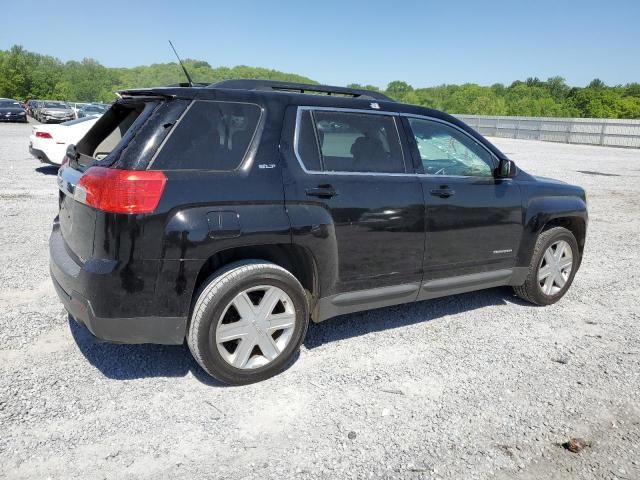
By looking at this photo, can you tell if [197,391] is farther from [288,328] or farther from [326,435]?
[326,435]

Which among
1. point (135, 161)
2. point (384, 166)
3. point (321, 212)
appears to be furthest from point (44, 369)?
point (384, 166)

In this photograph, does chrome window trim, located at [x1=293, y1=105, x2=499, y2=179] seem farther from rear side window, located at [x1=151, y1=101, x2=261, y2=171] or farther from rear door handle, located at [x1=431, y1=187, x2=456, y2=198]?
rear side window, located at [x1=151, y1=101, x2=261, y2=171]

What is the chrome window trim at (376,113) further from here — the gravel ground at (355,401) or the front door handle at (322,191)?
the gravel ground at (355,401)

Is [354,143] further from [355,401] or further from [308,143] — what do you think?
[355,401]

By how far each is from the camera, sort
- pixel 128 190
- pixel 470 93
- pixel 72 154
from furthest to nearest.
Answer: pixel 470 93 → pixel 72 154 → pixel 128 190

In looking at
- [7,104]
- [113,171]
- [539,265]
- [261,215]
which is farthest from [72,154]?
[7,104]

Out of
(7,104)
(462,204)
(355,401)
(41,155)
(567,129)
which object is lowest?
(355,401)

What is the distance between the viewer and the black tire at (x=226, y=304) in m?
2.96

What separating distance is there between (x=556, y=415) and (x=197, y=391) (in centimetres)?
218

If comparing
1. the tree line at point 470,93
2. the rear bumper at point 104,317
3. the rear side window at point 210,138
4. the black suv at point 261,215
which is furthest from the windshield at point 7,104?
the rear side window at point 210,138

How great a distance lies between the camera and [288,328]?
10.9ft

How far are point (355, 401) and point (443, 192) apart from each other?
1713mm

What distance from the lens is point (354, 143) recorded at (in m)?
3.62

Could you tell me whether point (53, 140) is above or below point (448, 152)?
below
